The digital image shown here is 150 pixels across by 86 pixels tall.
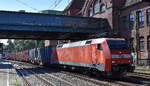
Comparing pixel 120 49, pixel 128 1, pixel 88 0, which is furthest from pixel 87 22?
pixel 120 49

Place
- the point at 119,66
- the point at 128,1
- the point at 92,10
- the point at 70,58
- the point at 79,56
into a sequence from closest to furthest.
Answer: the point at 119,66 → the point at 79,56 → the point at 70,58 → the point at 128,1 → the point at 92,10

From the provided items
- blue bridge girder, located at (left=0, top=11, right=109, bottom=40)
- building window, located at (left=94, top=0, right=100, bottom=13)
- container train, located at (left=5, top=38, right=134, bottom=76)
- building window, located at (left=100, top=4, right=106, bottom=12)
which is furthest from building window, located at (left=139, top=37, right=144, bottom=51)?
container train, located at (left=5, top=38, right=134, bottom=76)

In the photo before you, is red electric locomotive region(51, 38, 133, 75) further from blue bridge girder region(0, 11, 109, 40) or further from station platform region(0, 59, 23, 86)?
blue bridge girder region(0, 11, 109, 40)

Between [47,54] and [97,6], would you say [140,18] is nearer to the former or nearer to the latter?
[97,6]

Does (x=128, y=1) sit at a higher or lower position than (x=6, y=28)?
higher

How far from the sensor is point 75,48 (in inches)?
992

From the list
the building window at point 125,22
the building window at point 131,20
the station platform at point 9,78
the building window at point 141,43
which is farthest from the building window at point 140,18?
the station platform at point 9,78

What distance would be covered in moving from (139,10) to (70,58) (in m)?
16.0

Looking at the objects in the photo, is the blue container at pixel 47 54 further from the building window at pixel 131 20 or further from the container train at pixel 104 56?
the building window at pixel 131 20

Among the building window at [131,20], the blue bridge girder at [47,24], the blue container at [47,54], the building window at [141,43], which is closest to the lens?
the blue container at [47,54]

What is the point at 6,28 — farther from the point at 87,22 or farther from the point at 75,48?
the point at 75,48

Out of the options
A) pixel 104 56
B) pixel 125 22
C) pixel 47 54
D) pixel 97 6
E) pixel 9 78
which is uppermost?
pixel 97 6

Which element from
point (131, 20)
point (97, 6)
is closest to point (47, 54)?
point (131, 20)

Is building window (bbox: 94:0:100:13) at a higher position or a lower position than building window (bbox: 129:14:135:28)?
higher
